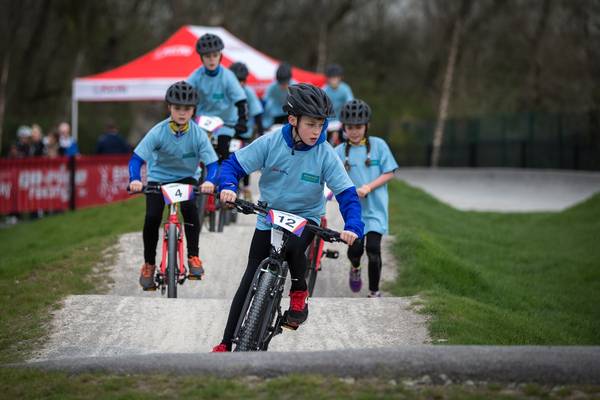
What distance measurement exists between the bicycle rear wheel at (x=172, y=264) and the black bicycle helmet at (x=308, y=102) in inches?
120

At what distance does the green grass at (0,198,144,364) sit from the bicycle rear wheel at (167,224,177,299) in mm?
994

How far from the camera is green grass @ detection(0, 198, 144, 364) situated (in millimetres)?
8977

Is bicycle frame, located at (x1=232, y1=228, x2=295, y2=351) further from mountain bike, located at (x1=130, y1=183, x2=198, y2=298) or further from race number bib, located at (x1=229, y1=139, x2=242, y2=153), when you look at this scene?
race number bib, located at (x1=229, y1=139, x2=242, y2=153)

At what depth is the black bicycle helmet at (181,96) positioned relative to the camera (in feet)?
31.3

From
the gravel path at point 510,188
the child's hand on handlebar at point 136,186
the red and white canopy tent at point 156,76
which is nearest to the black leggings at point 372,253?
the child's hand on handlebar at point 136,186

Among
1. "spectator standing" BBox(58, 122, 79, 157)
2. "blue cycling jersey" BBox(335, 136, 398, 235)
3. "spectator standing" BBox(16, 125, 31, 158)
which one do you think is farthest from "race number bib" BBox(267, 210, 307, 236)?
"spectator standing" BBox(58, 122, 79, 157)

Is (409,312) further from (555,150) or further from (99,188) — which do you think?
(555,150)

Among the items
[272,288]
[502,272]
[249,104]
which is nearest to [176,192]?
[272,288]

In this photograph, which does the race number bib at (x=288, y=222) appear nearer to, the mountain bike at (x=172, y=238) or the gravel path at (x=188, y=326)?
the gravel path at (x=188, y=326)

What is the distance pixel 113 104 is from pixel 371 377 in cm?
4204

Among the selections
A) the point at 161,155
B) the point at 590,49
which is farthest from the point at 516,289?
the point at 590,49

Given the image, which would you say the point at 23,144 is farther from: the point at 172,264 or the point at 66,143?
the point at 172,264

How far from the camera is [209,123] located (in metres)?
12.0

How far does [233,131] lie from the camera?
1283cm
